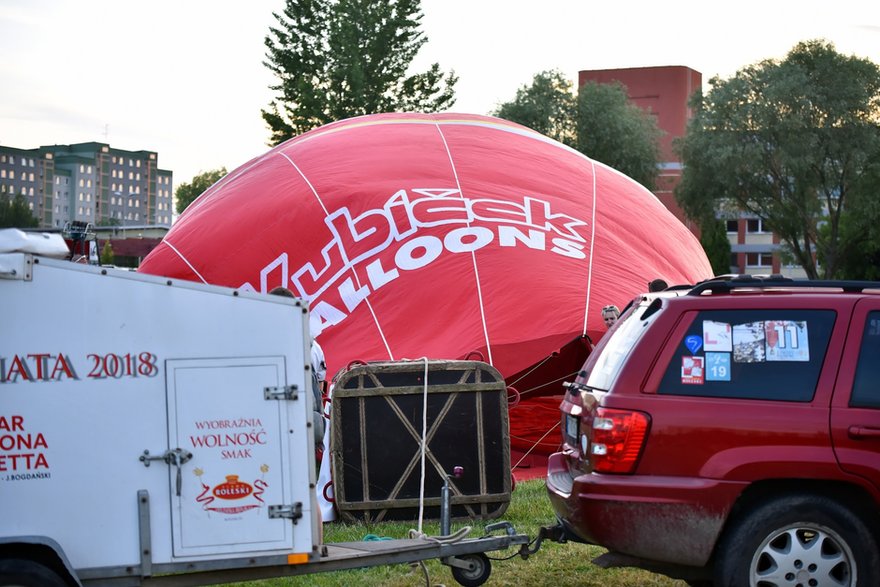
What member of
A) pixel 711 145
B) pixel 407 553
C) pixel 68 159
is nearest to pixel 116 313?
pixel 407 553

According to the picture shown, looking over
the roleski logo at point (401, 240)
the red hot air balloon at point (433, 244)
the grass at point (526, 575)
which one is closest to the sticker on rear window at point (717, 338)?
the grass at point (526, 575)

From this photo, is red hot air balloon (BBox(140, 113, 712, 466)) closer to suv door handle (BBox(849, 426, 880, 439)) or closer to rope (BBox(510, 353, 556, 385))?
rope (BBox(510, 353, 556, 385))

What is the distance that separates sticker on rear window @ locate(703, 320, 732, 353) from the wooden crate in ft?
10.7

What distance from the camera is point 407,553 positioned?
5.79 metres

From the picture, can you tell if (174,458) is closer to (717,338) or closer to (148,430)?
(148,430)

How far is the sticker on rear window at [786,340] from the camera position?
551 cm

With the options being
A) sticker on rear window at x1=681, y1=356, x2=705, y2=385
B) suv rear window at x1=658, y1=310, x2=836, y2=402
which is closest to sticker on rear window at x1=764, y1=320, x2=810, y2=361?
suv rear window at x1=658, y1=310, x2=836, y2=402

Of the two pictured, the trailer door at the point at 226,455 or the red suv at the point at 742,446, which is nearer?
the trailer door at the point at 226,455

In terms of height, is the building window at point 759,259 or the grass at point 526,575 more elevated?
the building window at point 759,259

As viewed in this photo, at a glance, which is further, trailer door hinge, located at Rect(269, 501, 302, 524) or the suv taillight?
the suv taillight

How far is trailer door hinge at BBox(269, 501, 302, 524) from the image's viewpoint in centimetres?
515

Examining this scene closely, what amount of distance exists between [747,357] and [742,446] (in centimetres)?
43

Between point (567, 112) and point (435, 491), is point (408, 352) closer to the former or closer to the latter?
point (435, 491)

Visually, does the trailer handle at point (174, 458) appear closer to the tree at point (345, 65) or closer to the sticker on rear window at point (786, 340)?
the sticker on rear window at point (786, 340)
